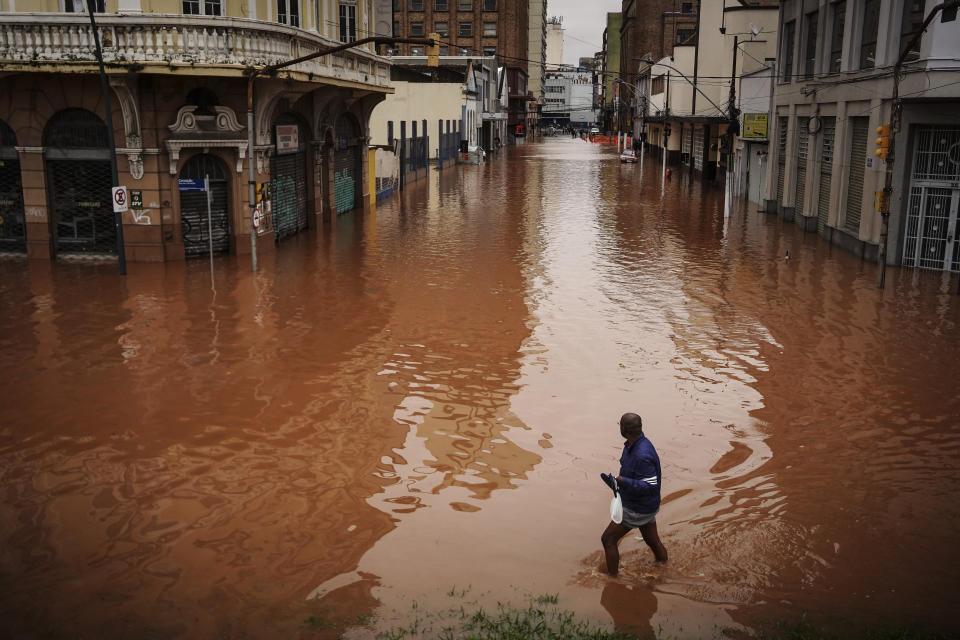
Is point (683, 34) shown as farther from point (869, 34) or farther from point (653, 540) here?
point (653, 540)

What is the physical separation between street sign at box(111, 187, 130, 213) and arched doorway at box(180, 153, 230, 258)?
95.8 inches

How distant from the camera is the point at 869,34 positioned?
26.5 m

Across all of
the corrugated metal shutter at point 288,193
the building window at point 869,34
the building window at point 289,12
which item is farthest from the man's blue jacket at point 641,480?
the building window at point 869,34

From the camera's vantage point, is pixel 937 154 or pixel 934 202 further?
pixel 934 202

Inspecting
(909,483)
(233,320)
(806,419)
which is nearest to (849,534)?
(909,483)

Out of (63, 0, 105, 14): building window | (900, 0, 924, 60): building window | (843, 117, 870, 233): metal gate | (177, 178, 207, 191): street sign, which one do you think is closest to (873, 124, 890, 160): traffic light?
(900, 0, 924, 60): building window

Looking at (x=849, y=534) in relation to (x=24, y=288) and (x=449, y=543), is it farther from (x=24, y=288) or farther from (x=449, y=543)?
(x=24, y=288)

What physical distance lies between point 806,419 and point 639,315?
6513mm

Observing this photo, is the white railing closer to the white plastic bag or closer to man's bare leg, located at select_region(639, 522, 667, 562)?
the white plastic bag

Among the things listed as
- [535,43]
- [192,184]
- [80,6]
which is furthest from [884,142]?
[535,43]

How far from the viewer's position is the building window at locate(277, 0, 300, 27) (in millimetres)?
25922

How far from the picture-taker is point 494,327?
17.2m

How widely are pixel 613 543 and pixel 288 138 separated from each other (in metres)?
22.7

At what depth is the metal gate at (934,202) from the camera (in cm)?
2253
